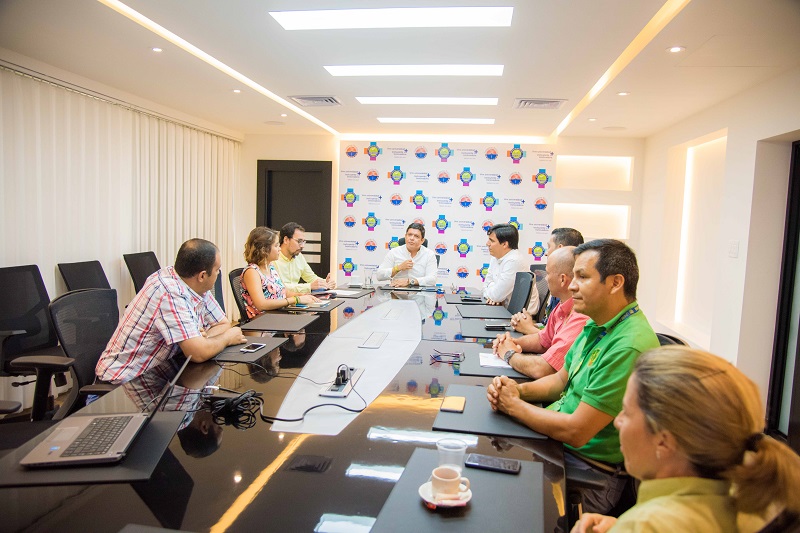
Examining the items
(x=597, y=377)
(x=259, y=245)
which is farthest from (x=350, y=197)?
(x=597, y=377)

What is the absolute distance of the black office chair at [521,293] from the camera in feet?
12.4

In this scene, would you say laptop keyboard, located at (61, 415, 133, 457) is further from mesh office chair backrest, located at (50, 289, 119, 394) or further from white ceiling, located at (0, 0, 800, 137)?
white ceiling, located at (0, 0, 800, 137)

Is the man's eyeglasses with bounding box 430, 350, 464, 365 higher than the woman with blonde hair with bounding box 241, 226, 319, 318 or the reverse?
the reverse

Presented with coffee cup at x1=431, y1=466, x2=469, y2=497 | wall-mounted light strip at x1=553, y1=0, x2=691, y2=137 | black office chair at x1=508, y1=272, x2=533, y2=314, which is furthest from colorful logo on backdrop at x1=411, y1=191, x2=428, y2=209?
coffee cup at x1=431, y1=466, x2=469, y2=497

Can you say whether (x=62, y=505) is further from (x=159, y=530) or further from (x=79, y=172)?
(x=79, y=172)

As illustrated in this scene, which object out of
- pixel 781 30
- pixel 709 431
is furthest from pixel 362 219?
pixel 709 431

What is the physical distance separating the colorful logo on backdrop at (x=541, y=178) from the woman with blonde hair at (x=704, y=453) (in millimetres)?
6193

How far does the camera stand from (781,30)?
281 centimetres

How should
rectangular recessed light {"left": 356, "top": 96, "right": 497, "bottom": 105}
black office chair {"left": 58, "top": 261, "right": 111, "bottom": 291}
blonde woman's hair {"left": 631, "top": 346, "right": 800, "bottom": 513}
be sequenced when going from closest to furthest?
blonde woman's hair {"left": 631, "top": 346, "right": 800, "bottom": 513}
black office chair {"left": 58, "top": 261, "right": 111, "bottom": 291}
rectangular recessed light {"left": 356, "top": 96, "right": 497, "bottom": 105}

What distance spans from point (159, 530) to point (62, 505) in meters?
0.27

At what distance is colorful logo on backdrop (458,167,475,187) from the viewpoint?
6992mm

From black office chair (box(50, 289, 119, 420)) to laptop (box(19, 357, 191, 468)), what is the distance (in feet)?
1.80

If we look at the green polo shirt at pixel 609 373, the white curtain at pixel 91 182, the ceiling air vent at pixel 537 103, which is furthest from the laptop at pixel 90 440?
the ceiling air vent at pixel 537 103

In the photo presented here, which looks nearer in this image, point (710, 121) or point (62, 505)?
point (62, 505)
